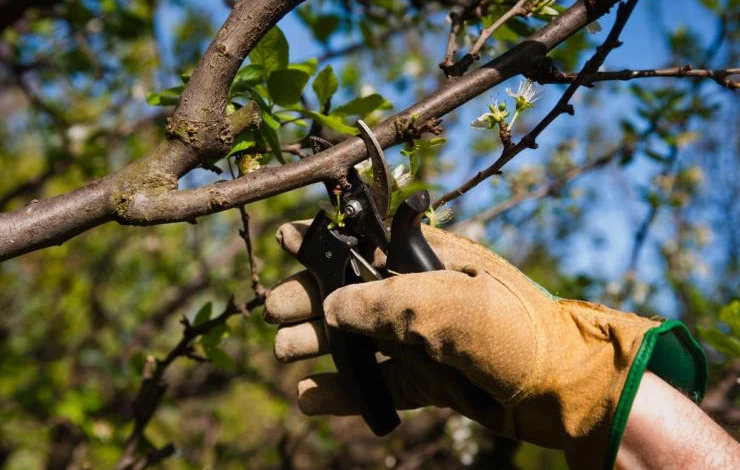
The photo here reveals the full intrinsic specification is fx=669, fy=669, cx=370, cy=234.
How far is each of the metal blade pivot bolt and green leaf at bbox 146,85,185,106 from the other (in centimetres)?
42

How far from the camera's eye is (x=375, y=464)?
3740 millimetres

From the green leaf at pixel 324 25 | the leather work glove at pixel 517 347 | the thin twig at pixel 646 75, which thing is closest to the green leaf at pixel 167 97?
the leather work glove at pixel 517 347

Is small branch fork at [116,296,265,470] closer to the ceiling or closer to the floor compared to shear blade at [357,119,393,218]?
closer to the floor

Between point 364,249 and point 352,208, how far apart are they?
14 cm

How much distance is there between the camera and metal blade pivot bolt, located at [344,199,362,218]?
1276 millimetres

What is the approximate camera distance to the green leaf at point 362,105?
1457mm

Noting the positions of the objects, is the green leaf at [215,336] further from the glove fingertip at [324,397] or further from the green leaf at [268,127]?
the green leaf at [268,127]

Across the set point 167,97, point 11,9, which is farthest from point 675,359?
point 11,9

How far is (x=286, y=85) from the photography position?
54.7 inches

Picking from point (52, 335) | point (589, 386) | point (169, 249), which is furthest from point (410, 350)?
point (169, 249)

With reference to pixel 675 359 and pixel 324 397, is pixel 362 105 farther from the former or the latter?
pixel 675 359

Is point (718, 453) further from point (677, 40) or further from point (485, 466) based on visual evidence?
point (677, 40)

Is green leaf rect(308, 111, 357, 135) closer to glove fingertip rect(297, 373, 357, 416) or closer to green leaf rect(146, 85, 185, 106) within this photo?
green leaf rect(146, 85, 185, 106)

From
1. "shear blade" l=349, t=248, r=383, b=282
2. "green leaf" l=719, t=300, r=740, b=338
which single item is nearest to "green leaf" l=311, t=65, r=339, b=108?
"shear blade" l=349, t=248, r=383, b=282
